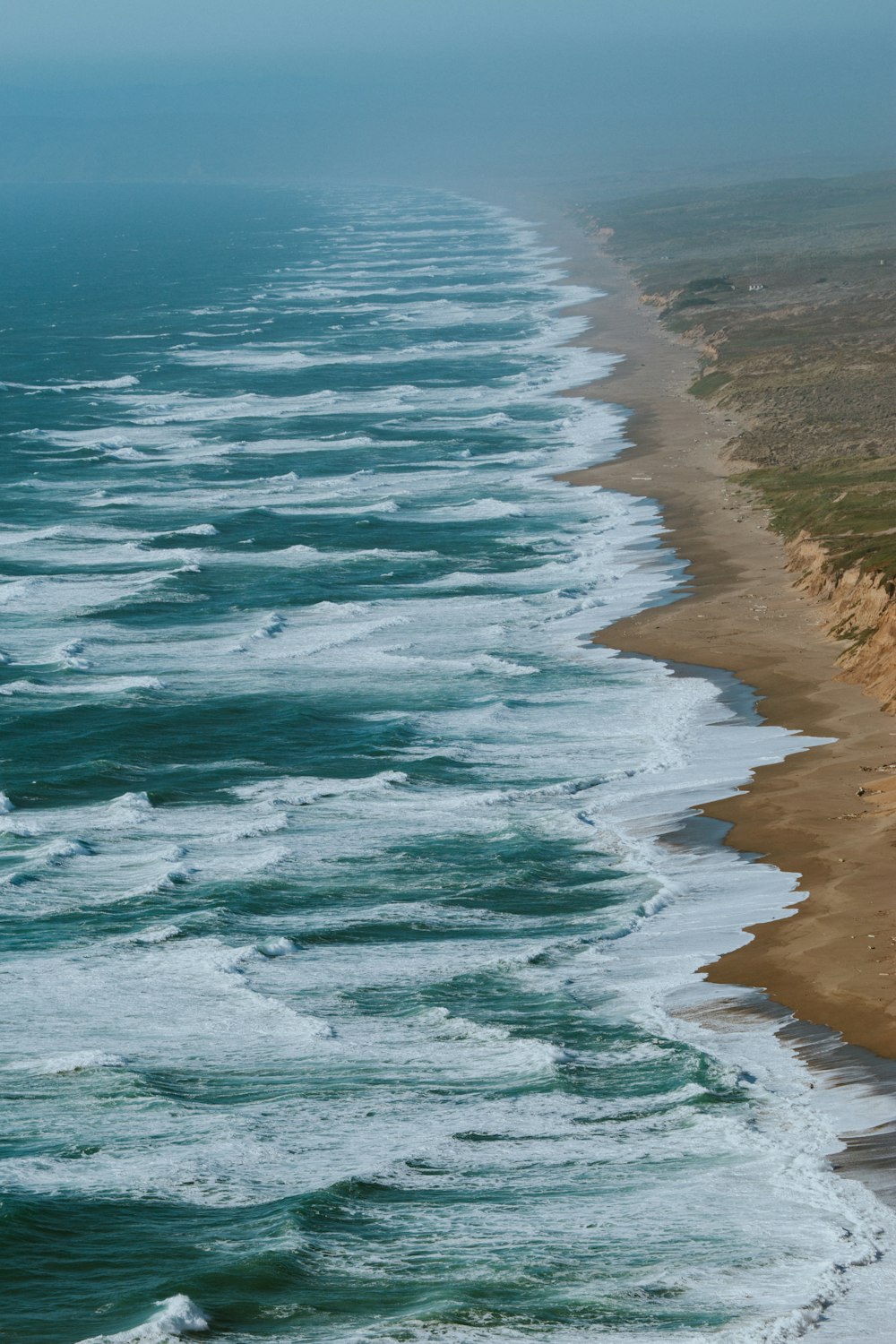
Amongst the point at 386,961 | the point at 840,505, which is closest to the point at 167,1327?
the point at 386,961

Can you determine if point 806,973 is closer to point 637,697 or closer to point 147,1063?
point 147,1063

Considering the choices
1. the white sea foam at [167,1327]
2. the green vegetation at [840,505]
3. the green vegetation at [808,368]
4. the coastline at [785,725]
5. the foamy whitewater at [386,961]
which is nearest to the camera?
the white sea foam at [167,1327]

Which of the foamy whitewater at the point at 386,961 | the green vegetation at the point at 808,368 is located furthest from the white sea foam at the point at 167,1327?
the green vegetation at the point at 808,368

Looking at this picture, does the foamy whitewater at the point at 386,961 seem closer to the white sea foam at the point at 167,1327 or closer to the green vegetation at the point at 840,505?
the white sea foam at the point at 167,1327

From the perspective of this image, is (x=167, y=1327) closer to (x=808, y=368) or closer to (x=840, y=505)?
(x=840, y=505)

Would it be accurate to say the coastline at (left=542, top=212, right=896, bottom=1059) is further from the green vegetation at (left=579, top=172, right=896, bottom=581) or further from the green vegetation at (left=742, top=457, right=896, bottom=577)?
the green vegetation at (left=579, top=172, right=896, bottom=581)

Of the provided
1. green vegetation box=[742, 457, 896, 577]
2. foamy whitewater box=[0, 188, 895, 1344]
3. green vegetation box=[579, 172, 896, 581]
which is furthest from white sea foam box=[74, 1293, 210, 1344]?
green vegetation box=[742, 457, 896, 577]
